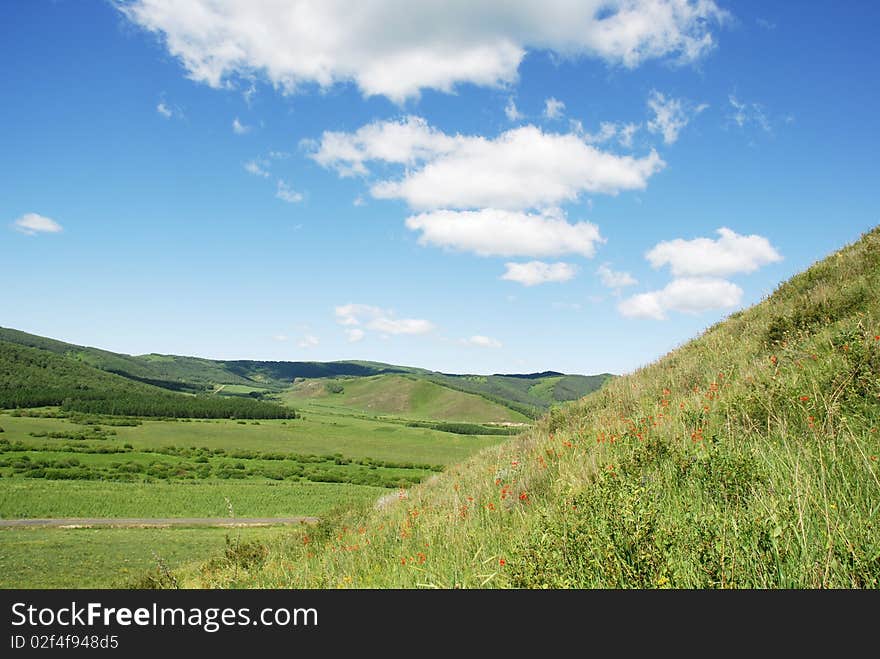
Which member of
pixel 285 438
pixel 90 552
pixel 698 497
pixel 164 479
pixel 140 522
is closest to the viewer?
pixel 698 497

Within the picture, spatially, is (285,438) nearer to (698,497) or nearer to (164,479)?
Answer: (164,479)

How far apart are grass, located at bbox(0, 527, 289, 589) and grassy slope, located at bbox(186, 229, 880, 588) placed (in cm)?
1998

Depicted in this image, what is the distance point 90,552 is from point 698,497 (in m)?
Result: 48.1

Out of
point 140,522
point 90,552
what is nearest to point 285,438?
point 140,522

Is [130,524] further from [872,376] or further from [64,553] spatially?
[872,376]

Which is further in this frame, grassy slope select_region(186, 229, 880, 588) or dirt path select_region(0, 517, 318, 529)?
dirt path select_region(0, 517, 318, 529)

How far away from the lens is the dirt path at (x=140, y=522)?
191 feet

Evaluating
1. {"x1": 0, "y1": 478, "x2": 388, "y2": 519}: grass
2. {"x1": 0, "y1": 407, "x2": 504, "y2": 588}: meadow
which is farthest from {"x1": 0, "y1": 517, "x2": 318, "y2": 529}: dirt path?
{"x1": 0, "y1": 478, "x2": 388, "y2": 519}: grass

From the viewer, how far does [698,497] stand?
454 centimetres

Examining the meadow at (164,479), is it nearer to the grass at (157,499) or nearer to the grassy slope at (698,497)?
the grass at (157,499)

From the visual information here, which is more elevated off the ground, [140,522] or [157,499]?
[140,522]

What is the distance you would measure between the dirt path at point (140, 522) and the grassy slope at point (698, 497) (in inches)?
2181

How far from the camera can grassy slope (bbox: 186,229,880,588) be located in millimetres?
3393

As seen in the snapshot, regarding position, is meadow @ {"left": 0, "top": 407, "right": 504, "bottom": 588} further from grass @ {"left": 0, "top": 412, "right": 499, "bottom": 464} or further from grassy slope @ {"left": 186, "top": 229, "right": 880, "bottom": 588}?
grassy slope @ {"left": 186, "top": 229, "right": 880, "bottom": 588}
